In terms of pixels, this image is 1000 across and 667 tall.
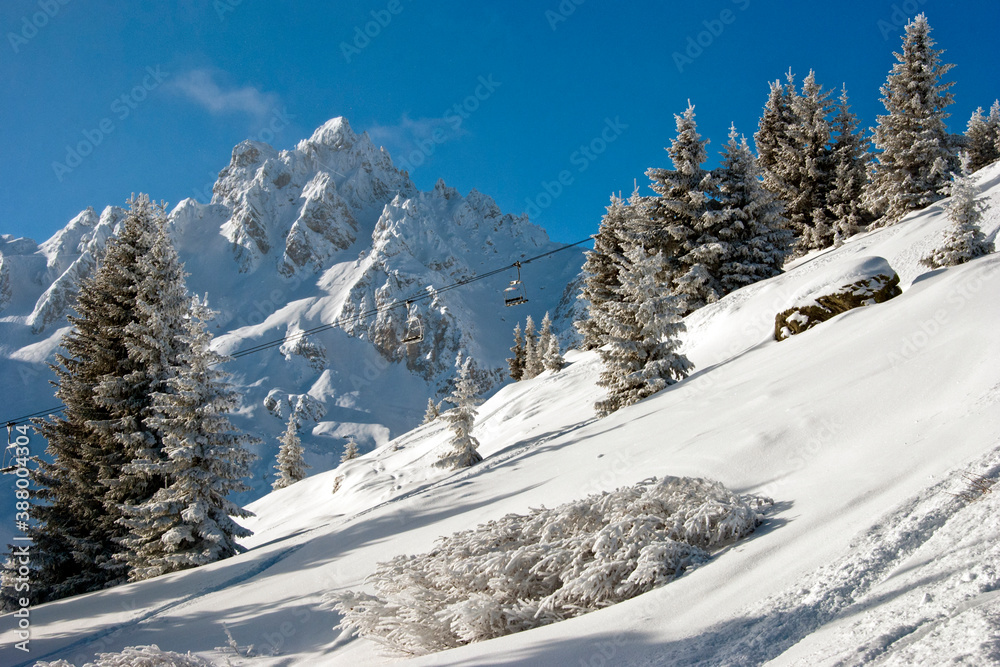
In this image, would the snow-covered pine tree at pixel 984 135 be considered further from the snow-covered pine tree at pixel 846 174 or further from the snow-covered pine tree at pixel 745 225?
the snow-covered pine tree at pixel 745 225

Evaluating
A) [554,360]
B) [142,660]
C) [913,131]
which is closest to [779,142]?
[913,131]

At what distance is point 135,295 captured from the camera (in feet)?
51.3

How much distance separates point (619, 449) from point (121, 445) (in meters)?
14.1

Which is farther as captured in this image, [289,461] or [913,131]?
[289,461]

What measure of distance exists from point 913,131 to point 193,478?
1264 inches

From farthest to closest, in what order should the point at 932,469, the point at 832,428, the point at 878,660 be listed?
1. the point at 832,428
2. the point at 932,469
3. the point at 878,660

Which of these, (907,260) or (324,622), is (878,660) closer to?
(324,622)

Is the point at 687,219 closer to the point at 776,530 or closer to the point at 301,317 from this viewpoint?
the point at 776,530

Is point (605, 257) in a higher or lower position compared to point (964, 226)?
higher

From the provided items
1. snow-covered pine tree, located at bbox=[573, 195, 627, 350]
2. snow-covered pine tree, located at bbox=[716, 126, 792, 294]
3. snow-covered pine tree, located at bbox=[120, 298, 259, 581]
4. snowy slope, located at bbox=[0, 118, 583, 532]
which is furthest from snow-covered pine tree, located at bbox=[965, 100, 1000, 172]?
snowy slope, located at bbox=[0, 118, 583, 532]

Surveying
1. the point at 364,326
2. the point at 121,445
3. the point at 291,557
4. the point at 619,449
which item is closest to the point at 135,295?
the point at 121,445

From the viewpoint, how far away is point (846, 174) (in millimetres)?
29703

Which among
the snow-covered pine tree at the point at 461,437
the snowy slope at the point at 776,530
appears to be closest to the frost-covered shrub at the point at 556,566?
the snowy slope at the point at 776,530

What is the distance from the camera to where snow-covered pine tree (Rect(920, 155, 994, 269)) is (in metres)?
12.9
